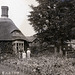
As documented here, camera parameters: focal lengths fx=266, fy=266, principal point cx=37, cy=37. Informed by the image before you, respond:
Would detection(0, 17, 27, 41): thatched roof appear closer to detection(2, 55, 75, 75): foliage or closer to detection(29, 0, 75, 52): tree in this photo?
detection(29, 0, 75, 52): tree

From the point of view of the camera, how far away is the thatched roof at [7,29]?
1468 inches

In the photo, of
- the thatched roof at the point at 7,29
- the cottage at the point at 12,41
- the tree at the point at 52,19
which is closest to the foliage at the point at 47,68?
the tree at the point at 52,19

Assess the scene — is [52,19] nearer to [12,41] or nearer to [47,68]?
[12,41]

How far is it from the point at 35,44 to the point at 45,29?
899cm

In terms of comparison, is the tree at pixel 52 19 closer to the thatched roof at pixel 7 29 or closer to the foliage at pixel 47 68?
the thatched roof at pixel 7 29

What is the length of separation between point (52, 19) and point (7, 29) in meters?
10.1

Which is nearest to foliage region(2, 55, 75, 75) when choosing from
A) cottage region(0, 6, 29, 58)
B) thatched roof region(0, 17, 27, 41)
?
cottage region(0, 6, 29, 58)

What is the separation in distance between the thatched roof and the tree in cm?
537

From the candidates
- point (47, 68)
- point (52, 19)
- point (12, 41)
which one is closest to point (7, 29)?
point (12, 41)

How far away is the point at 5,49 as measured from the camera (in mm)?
36594

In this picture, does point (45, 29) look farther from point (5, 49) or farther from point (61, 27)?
point (5, 49)

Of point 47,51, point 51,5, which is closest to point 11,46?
point 47,51

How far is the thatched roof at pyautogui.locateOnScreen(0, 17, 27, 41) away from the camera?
37.3 metres

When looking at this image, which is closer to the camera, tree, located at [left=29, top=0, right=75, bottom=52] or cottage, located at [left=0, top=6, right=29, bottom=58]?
tree, located at [left=29, top=0, right=75, bottom=52]
